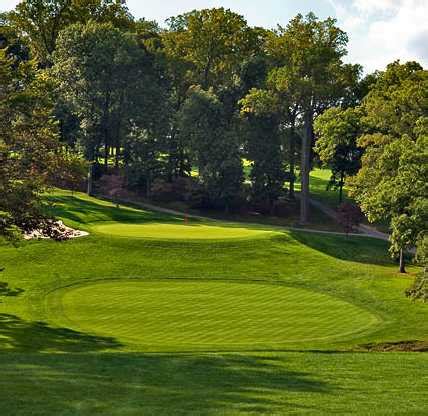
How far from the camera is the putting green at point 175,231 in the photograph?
52594 millimetres

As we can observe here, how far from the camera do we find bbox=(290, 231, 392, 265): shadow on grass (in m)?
55.7

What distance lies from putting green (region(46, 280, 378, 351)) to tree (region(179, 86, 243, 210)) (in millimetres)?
36647

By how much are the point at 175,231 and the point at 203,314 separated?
2135 centimetres

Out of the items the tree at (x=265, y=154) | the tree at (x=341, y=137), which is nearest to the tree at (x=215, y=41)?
the tree at (x=265, y=154)

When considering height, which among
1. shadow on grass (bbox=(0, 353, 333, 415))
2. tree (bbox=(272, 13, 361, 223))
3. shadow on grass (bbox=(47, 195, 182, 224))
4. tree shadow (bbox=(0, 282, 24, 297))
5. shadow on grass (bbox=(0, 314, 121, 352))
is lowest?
shadow on grass (bbox=(0, 314, 121, 352))

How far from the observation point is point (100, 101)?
7938 centimetres

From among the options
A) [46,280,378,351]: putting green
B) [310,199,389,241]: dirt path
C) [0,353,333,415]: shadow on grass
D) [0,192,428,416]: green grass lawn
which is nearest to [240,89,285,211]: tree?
[310,199,389,241]: dirt path

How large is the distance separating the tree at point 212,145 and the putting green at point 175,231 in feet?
62.1

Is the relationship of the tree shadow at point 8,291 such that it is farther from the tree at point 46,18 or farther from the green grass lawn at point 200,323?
the tree at point 46,18

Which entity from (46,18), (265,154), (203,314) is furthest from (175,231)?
(46,18)

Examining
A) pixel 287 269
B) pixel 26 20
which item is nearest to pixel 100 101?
pixel 26 20

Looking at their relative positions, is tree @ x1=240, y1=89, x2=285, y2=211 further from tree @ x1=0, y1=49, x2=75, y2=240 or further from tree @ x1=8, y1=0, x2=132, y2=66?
tree @ x1=0, y1=49, x2=75, y2=240

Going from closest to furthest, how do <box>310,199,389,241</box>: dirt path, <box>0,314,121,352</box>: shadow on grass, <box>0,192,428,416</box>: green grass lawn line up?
<box>0,192,428,416</box>: green grass lawn → <box>0,314,121,352</box>: shadow on grass → <box>310,199,389,241</box>: dirt path

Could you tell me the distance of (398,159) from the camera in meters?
49.9
